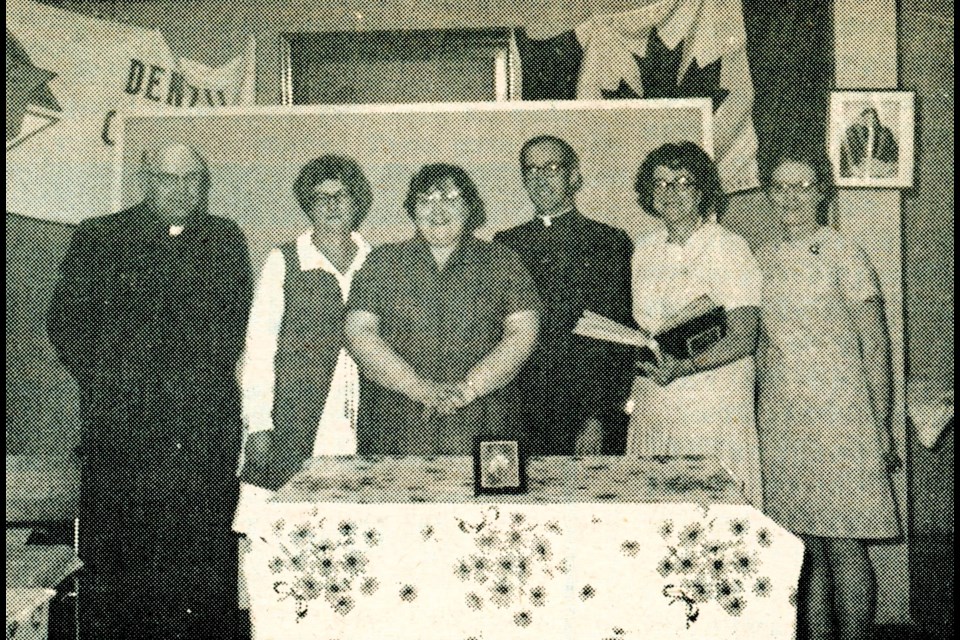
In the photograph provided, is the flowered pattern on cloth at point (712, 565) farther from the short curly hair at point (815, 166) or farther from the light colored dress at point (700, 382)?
the short curly hair at point (815, 166)

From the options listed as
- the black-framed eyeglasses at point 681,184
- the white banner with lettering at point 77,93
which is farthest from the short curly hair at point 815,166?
the white banner with lettering at point 77,93

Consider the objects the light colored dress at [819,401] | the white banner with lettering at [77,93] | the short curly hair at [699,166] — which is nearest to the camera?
the light colored dress at [819,401]

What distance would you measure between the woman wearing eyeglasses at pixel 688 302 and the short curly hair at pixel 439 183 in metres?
0.61

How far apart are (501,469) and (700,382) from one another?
1065 mm

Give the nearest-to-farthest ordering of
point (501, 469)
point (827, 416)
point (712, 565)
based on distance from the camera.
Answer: point (712, 565), point (501, 469), point (827, 416)

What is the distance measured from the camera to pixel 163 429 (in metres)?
3.47

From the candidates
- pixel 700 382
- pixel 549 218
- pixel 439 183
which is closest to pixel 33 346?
pixel 439 183

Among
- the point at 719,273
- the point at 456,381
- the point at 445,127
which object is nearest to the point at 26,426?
the point at 456,381

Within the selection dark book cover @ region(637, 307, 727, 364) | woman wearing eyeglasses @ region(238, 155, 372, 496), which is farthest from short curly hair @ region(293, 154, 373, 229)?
dark book cover @ region(637, 307, 727, 364)

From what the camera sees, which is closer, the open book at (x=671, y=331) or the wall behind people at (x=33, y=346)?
the open book at (x=671, y=331)

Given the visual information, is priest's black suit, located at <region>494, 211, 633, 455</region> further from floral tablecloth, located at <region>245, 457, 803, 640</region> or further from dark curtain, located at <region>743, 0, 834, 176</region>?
floral tablecloth, located at <region>245, 457, 803, 640</region>

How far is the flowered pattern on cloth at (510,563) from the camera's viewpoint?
2467 mm

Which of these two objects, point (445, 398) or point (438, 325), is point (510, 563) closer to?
point (445, 398)

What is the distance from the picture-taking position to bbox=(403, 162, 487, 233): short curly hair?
3.46m
